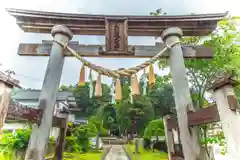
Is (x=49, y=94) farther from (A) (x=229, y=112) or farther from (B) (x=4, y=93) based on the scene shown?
(A) (x=229, y=112)

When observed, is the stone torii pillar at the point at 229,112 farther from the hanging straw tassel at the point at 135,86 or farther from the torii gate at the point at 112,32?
the hanging straw tassel at the point at 135,86

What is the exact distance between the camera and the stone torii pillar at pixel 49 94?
2.74m

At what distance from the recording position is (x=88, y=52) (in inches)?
147

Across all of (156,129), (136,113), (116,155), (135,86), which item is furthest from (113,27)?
(136,113)

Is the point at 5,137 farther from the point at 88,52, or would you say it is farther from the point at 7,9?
the point at 7,9

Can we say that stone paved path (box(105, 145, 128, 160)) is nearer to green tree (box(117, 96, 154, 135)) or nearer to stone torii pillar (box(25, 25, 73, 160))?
green tree (box(117, 96, 154, 135))

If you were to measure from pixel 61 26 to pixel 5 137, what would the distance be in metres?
2.73

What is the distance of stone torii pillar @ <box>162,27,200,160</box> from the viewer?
273 cm

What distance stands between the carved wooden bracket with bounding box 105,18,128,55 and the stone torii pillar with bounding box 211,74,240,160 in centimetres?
219

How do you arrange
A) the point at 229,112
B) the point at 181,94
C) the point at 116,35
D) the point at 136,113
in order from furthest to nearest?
1. the point at 136,113
2. the point at 116,35
3. the point at 181,94
4. the point at 229,112

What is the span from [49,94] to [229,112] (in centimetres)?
297

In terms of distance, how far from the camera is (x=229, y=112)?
1896 mm

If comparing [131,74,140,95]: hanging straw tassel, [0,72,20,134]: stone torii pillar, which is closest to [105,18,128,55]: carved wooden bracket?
[131,74,140,95]: hanging straw tassel

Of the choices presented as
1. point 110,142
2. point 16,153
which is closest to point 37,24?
point 16,153
